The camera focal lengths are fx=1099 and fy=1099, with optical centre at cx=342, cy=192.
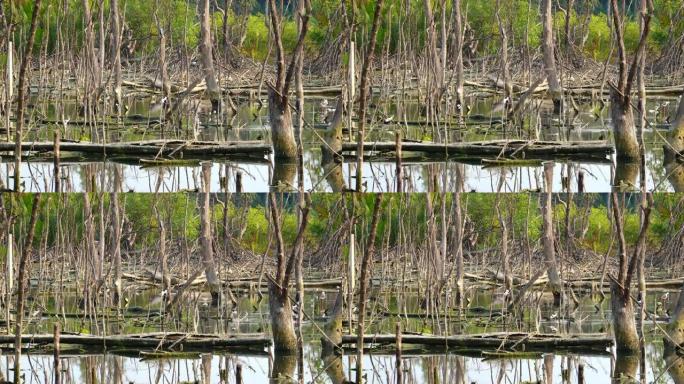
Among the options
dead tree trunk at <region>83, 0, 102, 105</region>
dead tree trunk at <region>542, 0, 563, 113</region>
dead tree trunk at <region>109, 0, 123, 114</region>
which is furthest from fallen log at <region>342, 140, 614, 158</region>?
dead tree trunk at <region>83, 0, 102, 105</region>

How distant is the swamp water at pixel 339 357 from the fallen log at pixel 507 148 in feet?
3.49

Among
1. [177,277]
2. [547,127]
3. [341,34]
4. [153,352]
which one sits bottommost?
[153,352]

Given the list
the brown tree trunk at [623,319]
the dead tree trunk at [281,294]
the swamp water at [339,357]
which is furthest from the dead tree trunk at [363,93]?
the brown tree trunk at [623,319]

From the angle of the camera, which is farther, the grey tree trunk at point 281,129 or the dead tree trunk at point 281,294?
the grey tree trunk at point 281,129

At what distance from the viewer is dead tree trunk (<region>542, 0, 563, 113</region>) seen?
7.85 meters

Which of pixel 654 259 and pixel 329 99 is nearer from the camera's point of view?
pixel 329 99

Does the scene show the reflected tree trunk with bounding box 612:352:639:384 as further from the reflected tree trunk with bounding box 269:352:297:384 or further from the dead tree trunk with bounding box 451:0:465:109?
the reflected tree trunk with bounding box 269:352:297:384

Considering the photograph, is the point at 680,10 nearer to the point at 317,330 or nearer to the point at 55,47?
the point at 317,330

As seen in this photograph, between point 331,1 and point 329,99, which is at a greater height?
point 331,1

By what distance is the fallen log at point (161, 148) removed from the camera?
25.1ft

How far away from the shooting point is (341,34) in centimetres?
752

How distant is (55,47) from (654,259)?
4.89 m

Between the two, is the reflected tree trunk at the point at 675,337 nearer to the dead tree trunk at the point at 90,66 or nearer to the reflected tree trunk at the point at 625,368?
the reflected tree trunk at the point at 625,368

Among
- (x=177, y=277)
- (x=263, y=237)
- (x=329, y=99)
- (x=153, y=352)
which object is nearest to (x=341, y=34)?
(x=329, y=99)
